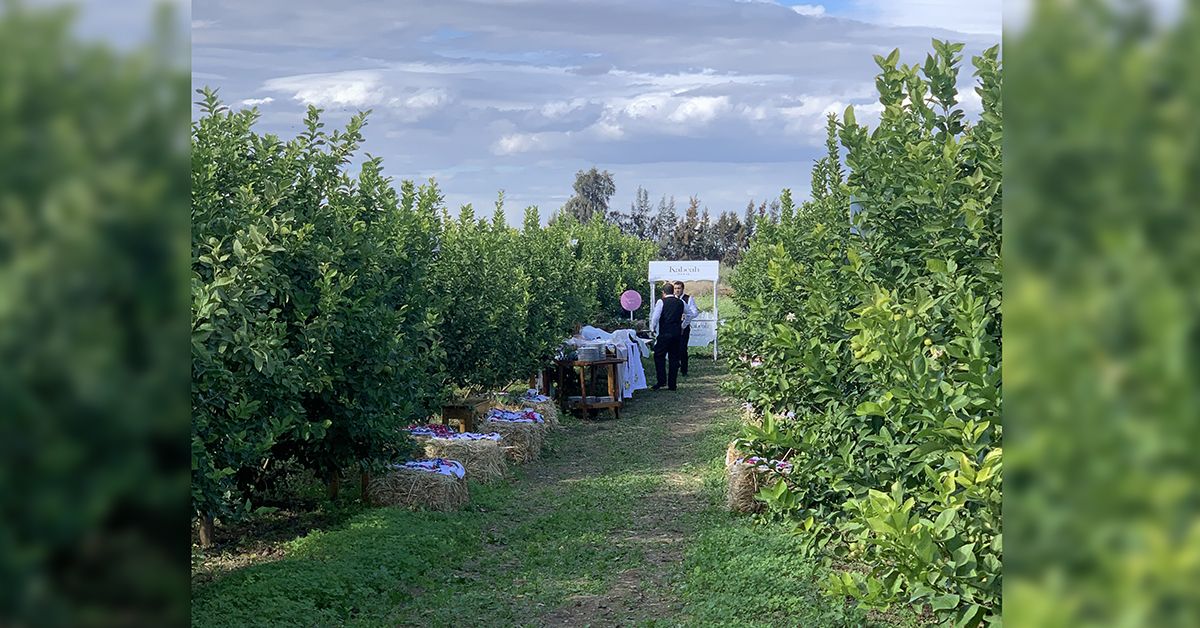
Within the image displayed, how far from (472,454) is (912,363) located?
7731mm

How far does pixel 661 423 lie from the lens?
1473cm

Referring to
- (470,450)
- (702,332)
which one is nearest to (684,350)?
(702,332)

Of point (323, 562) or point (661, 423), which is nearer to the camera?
point (323, 562)

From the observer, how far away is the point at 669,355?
18625 millimetres

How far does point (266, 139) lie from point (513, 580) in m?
3.76

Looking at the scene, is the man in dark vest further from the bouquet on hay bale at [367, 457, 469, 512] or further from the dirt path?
the bouquet on hay bale at [367, 457, 469, 512]

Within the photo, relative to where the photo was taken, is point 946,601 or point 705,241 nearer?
point 946,601

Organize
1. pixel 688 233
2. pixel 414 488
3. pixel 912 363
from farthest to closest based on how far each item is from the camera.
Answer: pixel 688 233 → pixel 414 488 → pixel 912 363

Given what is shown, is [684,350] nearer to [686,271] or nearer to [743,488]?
[686,271]

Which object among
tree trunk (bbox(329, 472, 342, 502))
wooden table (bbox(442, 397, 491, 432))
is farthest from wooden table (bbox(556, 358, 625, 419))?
tree trunk (bbox(329, 472, 342, 502))
